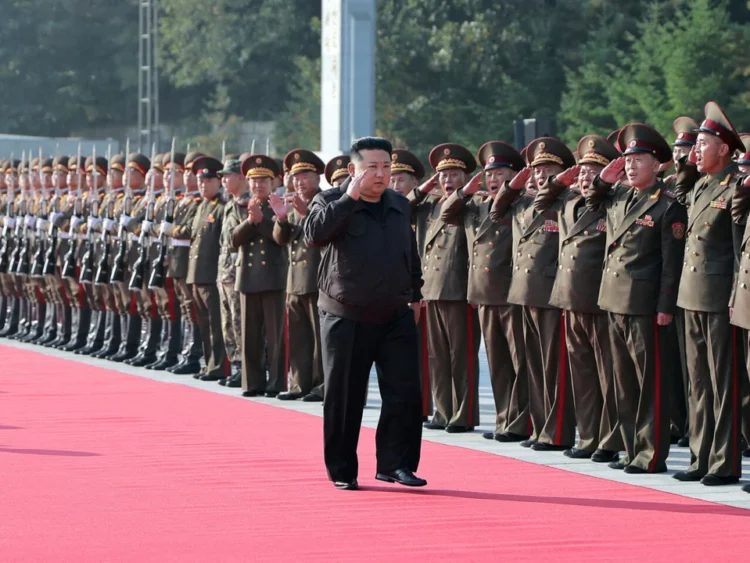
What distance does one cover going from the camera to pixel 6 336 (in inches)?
753

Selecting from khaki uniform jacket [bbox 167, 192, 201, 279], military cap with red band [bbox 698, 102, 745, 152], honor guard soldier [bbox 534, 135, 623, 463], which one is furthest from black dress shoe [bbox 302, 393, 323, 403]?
military cap with red band [bbox 698, 102, 745, 152]

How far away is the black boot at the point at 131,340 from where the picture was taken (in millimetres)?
15773

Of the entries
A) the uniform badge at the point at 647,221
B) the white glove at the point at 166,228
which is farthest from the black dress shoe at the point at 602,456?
the white glove at the point at 166,228

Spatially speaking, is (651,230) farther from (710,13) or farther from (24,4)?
(24,4)

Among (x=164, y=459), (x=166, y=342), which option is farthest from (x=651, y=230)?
(x=166, y=342)

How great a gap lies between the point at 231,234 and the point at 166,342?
2.63 meters

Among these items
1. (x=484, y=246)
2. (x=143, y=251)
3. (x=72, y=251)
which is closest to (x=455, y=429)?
(x=484, y=246)

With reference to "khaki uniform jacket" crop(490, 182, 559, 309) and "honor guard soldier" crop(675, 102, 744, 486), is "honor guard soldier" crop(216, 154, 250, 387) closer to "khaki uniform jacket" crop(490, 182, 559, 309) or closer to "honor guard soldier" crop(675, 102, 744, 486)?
"khaki uniform jacket" crop(490, 182, 559, 309)

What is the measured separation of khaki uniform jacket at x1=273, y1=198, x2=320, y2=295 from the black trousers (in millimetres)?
3993

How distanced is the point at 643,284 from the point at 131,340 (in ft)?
26.3

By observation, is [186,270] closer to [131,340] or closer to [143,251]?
[143,251]

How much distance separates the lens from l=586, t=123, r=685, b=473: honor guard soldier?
28.2ft

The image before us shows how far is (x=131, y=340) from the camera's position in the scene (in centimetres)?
1580

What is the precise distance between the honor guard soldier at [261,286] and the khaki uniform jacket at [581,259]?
11.7 ft
